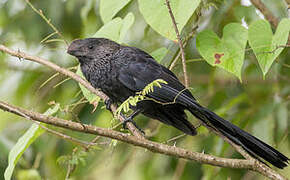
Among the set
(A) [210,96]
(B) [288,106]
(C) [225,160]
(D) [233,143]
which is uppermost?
(C) [225,160]

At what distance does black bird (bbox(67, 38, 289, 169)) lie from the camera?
2.76 meters

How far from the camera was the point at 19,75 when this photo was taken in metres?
4.35

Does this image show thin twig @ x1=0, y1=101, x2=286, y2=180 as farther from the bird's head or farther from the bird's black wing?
the bird's head

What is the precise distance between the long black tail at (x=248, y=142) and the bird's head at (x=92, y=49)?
90cm

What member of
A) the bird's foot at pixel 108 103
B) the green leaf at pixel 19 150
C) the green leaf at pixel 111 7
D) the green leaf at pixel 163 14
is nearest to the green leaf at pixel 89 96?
the bird's foot at pixel 108 103

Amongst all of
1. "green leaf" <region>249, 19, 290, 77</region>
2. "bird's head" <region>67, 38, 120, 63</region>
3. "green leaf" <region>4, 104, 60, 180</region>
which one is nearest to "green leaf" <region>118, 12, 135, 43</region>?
"bird's head" <region>67, 38, 120, 63</region>

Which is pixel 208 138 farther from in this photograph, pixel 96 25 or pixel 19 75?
pixel 19 75

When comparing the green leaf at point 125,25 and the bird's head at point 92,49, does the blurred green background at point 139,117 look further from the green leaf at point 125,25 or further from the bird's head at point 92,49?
the green leaf at point 125,25

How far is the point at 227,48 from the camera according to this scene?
2.49 metres

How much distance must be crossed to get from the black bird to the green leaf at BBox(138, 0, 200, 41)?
421 millimetres

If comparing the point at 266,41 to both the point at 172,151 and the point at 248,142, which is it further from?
the point at 172,151

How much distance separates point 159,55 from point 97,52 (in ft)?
1.49

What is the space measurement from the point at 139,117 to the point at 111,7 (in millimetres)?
1556

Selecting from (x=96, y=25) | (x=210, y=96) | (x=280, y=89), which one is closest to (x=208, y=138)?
(x=210, y=96)
